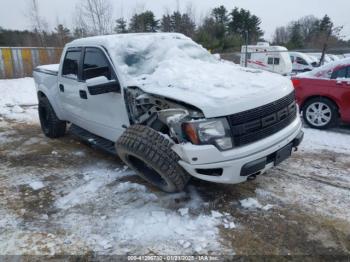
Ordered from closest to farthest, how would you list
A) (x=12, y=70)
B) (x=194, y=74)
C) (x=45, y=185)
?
(x=194, y=74) < (x=45, y=185) < (x=12, y=70)

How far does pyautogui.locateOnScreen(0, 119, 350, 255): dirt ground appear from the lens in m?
2.79

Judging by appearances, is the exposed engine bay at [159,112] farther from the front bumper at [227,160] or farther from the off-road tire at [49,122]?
the off-road tire at [49,122]

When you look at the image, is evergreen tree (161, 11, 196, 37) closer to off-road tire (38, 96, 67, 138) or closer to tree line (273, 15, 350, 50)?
tree line (273, 15, 350, 50)

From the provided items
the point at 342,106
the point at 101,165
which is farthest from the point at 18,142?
the point at 342,106

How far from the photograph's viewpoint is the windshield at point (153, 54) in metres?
3.96

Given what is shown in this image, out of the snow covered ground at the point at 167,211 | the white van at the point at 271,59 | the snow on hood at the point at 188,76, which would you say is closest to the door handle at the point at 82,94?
the snow on hood at the point at 188,76

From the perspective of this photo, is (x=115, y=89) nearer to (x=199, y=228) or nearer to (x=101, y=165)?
(x=101, y=165)

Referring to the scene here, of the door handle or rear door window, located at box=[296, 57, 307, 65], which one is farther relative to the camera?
rear door window, located at box=[296, 57, 307, 65]

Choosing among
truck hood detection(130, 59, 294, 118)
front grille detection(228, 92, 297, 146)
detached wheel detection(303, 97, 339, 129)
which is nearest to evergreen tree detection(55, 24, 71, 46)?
detached wheel detection(303, 97, 339, 129)

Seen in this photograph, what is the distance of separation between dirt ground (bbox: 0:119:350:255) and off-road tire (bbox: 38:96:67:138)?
1348 millimetres

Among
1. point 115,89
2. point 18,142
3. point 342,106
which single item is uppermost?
point 115,89

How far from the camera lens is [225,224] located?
3.06 meters

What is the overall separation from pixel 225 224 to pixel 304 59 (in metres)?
21.7

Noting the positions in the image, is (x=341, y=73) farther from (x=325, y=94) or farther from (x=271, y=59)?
(x=271, y=59)
